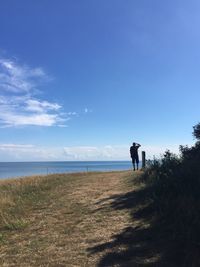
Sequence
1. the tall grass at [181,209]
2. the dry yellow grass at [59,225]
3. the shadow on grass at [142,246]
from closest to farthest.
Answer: the shadow on grass at [142,246] → the tall grass at [181,209] → the dry yellow grass at [59,225]

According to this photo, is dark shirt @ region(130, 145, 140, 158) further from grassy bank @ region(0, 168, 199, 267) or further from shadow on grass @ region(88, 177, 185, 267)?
shadow on grass @ region(88, 177, 185, 267)

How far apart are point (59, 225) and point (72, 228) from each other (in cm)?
60

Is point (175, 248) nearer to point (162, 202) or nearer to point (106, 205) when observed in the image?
point (162, 202)

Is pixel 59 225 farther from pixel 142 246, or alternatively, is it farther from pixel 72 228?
pixel 142 246

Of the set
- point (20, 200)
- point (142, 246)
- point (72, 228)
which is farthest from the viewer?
point (20, 200)

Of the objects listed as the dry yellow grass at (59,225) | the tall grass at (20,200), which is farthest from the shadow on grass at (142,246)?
the tall grass at (20,200)

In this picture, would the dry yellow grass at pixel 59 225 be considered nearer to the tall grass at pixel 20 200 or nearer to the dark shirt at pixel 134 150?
the tall grass at pixel 20 200

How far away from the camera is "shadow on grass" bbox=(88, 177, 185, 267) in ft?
27.4

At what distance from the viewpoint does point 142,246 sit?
9180mm

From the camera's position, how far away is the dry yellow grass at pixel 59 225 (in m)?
9.13

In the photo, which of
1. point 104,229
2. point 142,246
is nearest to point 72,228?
point 104,229

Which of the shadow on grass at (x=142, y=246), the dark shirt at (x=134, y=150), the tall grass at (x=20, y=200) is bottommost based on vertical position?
the shadow on grass at (x=142, y=246)

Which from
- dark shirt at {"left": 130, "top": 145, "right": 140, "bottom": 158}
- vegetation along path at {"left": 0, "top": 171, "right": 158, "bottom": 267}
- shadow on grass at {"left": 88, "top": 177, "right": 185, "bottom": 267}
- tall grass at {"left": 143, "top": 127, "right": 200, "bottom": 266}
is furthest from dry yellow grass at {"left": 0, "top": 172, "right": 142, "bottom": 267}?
dark shirt at {"left": 130, "top": 145, "right": 140, "bottom": 158}

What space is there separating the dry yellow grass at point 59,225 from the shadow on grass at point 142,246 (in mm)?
→ 174
